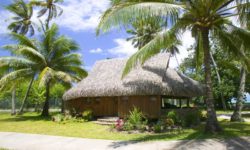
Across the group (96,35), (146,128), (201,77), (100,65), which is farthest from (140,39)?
(96,35)

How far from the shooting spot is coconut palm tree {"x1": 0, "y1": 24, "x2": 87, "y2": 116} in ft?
74.7

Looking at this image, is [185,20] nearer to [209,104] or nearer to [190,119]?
[209,104]

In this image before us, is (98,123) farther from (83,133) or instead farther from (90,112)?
(83,133)

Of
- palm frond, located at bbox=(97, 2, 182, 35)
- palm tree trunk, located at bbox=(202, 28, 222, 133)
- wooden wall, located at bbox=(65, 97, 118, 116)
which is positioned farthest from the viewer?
wooden wall, located at bbox=(65, 97, 118, 116)

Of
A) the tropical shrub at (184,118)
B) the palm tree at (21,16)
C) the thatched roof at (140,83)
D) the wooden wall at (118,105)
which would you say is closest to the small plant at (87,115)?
the wooden wall at (118,105)

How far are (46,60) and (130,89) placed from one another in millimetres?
9443

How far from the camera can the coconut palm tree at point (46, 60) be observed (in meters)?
22.8

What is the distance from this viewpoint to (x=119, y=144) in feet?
37.4

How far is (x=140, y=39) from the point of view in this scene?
145 feet

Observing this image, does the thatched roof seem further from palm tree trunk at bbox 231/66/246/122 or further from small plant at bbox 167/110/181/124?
palm tree trunk at bbox 231/66/246/122

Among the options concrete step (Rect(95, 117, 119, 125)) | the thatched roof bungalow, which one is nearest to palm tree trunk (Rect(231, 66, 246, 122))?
the thatched roof bungalow

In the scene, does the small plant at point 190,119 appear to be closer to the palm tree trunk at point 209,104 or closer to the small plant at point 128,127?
the small plant at point 128,127

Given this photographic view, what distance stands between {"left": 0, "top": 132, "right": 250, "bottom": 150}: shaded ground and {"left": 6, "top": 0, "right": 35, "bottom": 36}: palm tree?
24255mm

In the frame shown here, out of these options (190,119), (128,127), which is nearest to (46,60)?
(128,127)
